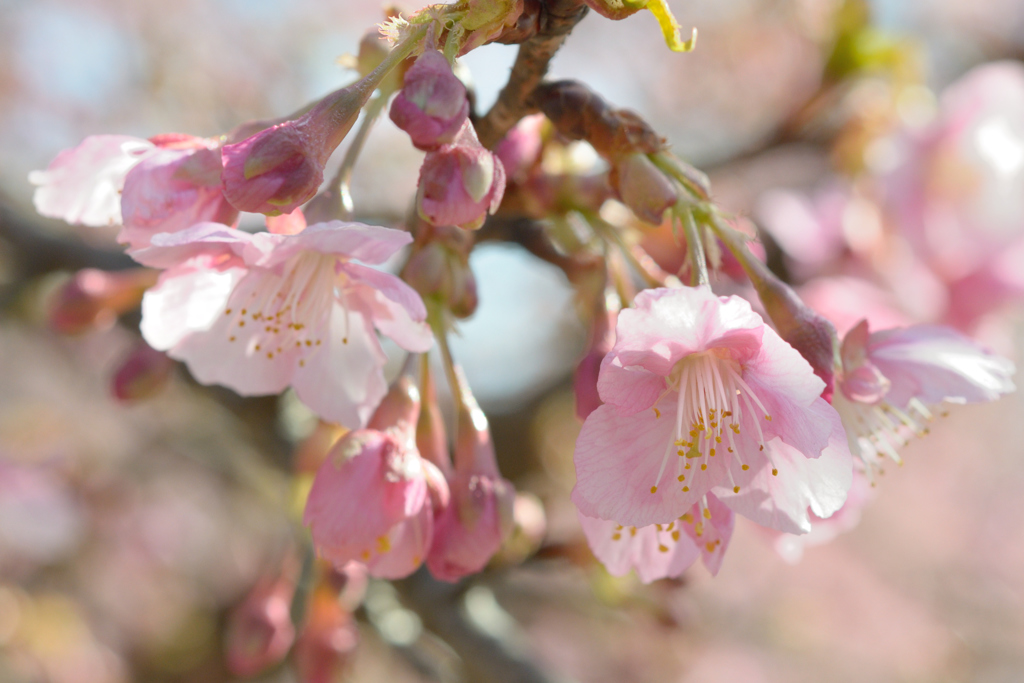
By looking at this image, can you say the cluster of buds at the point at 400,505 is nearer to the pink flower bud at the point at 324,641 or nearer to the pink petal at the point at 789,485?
the pink petal at the point at 789,485

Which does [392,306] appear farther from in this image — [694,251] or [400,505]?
[694,251]

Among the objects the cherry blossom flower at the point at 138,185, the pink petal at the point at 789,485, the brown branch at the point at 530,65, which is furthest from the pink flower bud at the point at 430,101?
the pink petal at the point at 789,485

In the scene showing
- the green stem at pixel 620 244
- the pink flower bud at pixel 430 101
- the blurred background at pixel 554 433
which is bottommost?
the blurred background at pixel 554 433

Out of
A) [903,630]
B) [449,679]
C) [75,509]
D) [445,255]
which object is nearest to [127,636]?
[75,509]

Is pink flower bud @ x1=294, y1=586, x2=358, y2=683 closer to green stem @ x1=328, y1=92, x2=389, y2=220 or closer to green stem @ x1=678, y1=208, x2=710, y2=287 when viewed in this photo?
green stem @ x1=328, y1=92, x2=389, y2=220

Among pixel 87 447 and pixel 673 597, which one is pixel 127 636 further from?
pixel 673 597

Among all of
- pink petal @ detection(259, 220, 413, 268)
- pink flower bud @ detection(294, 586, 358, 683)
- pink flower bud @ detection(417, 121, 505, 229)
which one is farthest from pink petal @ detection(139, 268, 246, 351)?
pink flower bud @ detection(294, 586, 358, 683)
